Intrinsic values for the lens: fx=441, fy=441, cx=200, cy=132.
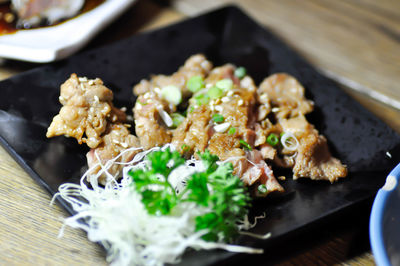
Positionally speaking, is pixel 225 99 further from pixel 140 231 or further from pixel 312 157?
pixel 140 231

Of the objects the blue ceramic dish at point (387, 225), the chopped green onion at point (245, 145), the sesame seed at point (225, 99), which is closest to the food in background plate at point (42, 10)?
the sesame seed at point (225, 99)

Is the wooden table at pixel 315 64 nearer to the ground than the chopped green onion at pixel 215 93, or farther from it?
nearer to the ground

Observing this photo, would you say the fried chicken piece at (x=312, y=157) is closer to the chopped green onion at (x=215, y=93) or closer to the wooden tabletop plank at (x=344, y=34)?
the chopped green onion at (x=215, y=93)

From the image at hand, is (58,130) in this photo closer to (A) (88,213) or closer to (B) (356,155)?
(A) (88,213)

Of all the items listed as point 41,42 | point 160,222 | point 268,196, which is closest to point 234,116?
point 268,196

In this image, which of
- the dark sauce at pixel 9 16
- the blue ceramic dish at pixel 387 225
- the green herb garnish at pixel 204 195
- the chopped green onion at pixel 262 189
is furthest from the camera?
the dark sauce at pixel 9 16

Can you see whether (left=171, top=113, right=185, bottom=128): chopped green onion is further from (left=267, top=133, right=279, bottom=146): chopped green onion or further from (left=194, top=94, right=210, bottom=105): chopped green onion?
(left=267, top=133, right=279, bottom=146): chopped green onion

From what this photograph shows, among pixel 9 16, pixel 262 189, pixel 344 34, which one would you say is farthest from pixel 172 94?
pixel 344 34
